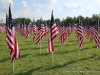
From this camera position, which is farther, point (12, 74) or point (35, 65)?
point (35, 65)

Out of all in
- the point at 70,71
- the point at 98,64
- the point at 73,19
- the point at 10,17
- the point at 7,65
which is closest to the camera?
the point at 10,17

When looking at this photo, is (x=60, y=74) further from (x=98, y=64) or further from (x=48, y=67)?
(x=98, y=64)

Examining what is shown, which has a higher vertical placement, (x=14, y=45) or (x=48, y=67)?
(x=14, y=45)

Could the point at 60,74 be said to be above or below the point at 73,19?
below

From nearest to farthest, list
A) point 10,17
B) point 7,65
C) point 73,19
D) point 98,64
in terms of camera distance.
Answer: point 10,17
point 7,65
point 98,64
point 73,19

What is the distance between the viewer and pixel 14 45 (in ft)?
38.1

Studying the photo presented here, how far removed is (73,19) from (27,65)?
145376 mm

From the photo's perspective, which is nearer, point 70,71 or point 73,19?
point 70,71

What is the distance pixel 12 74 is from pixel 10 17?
11.6 ft

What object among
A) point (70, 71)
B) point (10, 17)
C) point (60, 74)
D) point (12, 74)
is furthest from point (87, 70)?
point (10, 17)

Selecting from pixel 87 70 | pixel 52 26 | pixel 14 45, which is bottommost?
pixel 87 70

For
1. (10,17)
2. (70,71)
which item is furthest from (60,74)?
(10,17)

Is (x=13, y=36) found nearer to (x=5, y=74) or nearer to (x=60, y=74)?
(x=5, y=74)

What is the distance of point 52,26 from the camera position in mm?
14391
